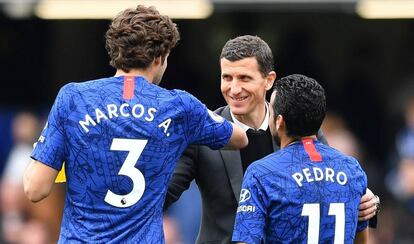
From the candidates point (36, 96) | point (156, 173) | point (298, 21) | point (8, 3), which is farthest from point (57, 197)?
point (156, 173)

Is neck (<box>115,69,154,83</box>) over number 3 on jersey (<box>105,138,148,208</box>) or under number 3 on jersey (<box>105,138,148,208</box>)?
over

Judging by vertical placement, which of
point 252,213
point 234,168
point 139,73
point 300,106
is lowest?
point 252,213

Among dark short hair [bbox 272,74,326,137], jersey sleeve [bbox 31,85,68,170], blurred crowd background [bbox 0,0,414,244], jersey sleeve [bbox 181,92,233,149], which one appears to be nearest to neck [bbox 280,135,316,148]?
dark short hair [bbox 272,74,326,137]

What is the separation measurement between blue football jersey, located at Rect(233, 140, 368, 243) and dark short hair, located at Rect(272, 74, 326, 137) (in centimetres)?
7

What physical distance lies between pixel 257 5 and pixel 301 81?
5.74m

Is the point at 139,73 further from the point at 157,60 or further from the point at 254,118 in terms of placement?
the point at 254,118

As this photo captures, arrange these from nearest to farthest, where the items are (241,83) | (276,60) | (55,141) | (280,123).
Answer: (55,141), (280,123), (241,83), (276,60)

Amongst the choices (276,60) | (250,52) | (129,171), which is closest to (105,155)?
(129,171)

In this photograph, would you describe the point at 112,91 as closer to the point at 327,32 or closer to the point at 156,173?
the point at 156,173

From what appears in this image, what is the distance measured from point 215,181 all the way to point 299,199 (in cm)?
74

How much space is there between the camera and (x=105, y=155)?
4.34m

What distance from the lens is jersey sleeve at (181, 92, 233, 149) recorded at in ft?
14.7

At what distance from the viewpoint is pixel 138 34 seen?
4355mm

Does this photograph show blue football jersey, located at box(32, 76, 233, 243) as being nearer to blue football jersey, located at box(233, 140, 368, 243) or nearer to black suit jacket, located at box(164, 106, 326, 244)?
blue football jersey, located at box(233, 140, 368, 243)
